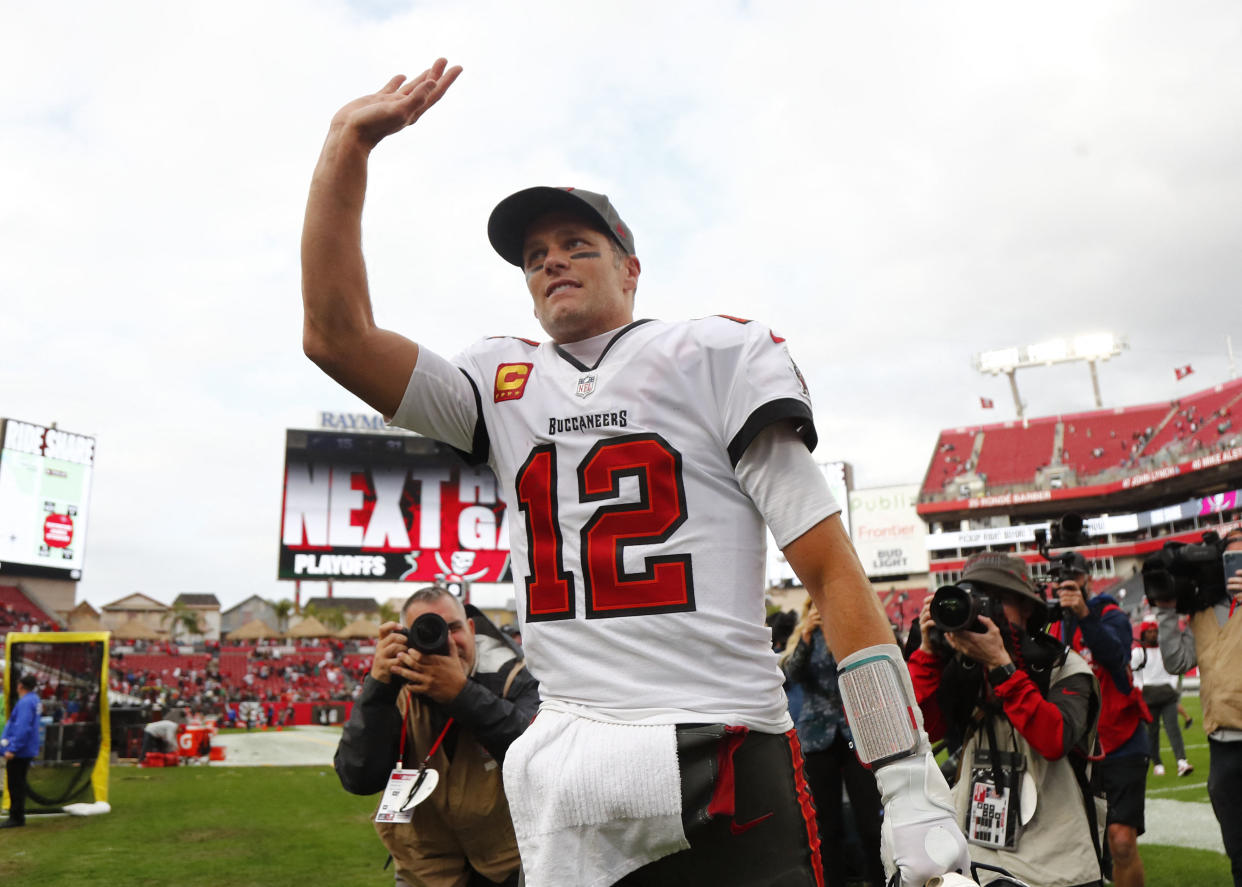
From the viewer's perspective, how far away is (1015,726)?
365 centimetres

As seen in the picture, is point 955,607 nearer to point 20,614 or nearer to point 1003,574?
point 1003,574

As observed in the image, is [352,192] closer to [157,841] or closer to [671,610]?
[671,610]

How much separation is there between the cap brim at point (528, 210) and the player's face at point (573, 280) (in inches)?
0.7

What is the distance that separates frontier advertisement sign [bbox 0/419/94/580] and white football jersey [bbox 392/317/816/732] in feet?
145

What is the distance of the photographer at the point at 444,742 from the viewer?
3500mm

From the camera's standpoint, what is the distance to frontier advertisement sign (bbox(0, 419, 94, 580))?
128ft

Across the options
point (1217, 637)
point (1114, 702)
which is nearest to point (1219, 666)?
point (1217, 637)

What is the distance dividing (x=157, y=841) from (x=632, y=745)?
31.9ft

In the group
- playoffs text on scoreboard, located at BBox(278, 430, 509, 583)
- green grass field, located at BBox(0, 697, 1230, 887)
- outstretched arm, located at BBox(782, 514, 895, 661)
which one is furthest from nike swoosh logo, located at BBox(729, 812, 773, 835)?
playoffs text on scoreboard, located at BBox(278, 430, 509, 583)

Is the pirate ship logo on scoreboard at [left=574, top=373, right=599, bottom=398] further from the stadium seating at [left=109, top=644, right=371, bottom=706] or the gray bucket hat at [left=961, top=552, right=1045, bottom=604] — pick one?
the stadium seating at [left=109, top=644, right=371, bottom=706]

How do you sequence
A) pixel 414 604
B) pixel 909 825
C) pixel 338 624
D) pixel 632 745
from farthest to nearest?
1. pixel 338 624
2. pixel 414 604
3. pixel 632 745
4. pixel 909 825

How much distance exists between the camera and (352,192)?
1.92 metres

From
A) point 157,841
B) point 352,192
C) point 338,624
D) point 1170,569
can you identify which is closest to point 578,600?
point 352,192

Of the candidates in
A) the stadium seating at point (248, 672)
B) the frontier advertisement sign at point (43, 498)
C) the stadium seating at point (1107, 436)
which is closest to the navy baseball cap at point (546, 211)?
the stadium seating at point (248, 672)
